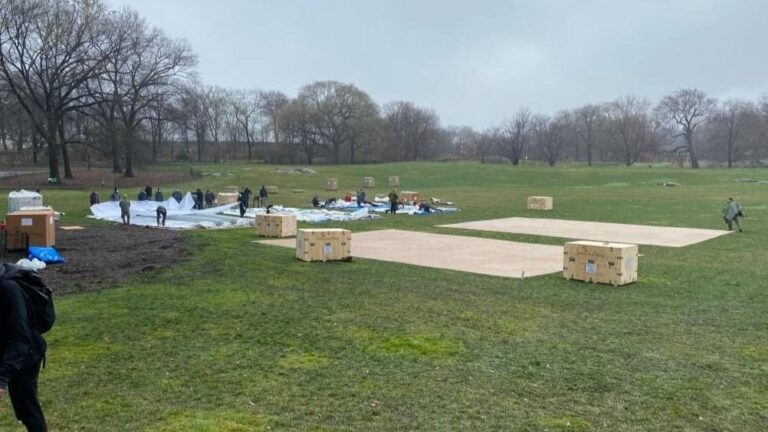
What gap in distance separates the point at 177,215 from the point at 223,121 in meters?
86.6

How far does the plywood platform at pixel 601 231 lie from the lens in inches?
846

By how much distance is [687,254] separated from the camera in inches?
709

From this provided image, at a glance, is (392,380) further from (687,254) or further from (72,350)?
(687,254)

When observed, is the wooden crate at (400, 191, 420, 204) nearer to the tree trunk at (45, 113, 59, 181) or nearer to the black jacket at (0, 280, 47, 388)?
the tree trunk at (45, 113, 59, 181)

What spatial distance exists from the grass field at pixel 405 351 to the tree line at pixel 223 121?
40.0 meters

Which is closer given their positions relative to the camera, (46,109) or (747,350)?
(747,350)

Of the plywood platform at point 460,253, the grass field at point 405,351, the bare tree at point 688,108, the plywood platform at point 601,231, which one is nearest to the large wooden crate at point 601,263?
the grass field at point 405,351

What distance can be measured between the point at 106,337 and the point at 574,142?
121 m

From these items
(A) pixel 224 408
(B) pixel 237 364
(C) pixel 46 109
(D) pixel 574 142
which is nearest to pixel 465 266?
(B) pixel 237 364

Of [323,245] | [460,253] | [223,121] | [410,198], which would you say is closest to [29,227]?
[323,245]

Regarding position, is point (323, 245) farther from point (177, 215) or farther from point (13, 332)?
point (177, 215)

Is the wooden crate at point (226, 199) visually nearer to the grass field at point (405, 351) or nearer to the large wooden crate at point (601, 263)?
the grass field at point (405, 351)

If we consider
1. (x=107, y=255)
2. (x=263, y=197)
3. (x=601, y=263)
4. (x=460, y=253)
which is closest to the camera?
(x=601, y=263)

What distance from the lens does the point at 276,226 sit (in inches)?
870
